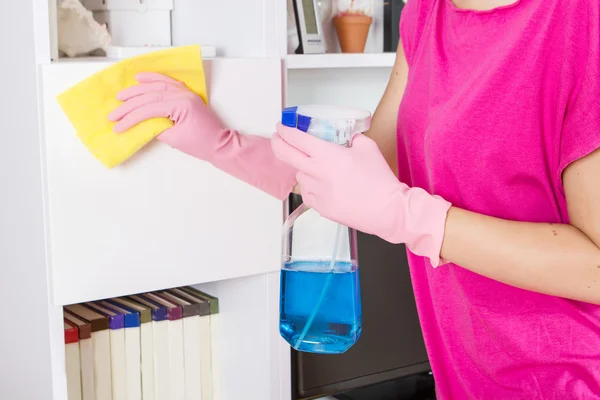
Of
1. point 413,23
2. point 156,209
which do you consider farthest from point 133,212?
point 413,23

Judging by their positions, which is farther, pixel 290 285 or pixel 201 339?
pixel 201 339

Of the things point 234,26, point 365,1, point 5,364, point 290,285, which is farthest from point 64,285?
point 365,1

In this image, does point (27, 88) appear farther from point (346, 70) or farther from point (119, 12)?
point (346, 70)

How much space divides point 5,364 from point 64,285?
0.72 feet

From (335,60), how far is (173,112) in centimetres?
38

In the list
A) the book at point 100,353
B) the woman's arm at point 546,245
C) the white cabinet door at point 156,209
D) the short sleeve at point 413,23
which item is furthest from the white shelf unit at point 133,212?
the woman's arm at point 546,245

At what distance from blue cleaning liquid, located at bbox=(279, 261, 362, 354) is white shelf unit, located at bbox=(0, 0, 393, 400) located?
0.79ft

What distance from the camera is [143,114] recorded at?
1.06m

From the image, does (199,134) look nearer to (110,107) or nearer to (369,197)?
(110,107)

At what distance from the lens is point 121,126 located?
105 cm

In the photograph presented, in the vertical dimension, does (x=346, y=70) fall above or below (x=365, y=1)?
below

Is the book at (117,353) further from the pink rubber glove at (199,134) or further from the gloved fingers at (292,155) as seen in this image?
the gloved fingers at (292,155)

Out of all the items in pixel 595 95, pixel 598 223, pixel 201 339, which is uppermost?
pixel 595 95

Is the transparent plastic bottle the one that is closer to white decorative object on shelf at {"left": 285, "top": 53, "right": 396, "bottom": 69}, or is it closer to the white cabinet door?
the white cabinet door
